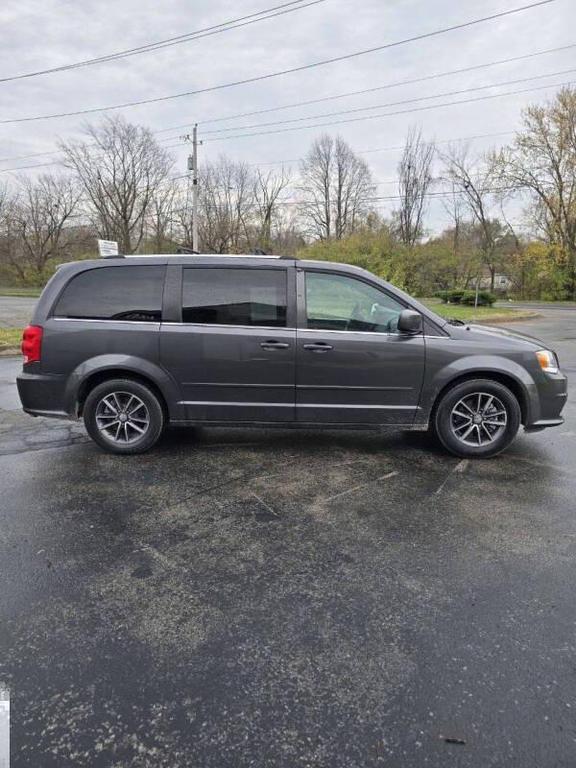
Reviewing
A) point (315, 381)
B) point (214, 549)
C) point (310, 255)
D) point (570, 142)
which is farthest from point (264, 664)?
point (570, 142)

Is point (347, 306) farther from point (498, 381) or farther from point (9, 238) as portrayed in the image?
point (9, 238)

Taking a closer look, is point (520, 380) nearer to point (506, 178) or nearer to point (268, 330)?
point (268, 330)

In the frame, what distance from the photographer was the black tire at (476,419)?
14.6 ft

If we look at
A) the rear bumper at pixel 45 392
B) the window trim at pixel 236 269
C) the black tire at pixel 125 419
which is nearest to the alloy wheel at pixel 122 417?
the black tire at pixel 125 419

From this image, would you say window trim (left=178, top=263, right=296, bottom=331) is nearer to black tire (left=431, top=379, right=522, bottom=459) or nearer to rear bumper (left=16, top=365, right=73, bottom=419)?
rear bumper (left=16, top=365, right=73, bottom=419)

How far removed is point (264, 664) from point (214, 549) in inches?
39.6

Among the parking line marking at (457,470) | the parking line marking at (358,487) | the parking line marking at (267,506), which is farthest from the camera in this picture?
the parking line marking at (457,470)

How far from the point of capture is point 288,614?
95.1 inches

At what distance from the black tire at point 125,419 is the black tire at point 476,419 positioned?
274cm

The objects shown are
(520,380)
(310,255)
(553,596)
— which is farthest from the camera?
(310,255)

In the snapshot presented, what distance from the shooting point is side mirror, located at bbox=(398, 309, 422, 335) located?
4.33 m

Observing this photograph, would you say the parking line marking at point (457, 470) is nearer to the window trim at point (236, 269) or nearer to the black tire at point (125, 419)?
the window trim at point (236, 269)

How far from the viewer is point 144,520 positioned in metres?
3.37

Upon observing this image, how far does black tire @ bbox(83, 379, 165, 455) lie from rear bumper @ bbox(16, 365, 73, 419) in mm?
237
